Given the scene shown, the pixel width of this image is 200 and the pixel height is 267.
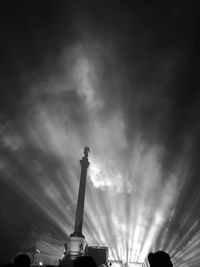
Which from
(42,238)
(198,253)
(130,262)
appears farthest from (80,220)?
(42,238)

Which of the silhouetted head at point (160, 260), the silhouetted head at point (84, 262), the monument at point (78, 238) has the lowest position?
the silhouetted head at point (84, 262)

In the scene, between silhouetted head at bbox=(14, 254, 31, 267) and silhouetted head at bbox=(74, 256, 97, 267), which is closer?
silhouetted head at bbox=(74, 256, 97, 267)

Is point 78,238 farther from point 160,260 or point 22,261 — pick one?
point 160,260

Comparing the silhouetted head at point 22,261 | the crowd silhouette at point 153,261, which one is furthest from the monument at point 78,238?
the crowd silhouette at point 153,261

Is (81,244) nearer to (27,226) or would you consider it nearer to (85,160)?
(85,160)

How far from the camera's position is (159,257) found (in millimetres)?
4949

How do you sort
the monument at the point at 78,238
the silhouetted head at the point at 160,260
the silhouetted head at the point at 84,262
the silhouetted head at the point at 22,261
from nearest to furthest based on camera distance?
1. the silhouetted head at the point at 84,262
2. the silhouetted head at the point at 160,260
3. the silhouetted head at the point at 22,261
4. the monument at the point at 78,238

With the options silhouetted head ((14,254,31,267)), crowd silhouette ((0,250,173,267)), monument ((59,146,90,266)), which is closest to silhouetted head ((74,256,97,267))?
crowd silhouette ((0,250,173,267))

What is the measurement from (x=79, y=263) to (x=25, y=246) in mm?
95636

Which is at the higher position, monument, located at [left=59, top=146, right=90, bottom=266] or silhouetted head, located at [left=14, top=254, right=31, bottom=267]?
monument, located at [left=59, top=146, right=90, bottom=266]

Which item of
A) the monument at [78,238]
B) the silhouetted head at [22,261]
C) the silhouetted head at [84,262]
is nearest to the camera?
the silhouetted head at [84,262]

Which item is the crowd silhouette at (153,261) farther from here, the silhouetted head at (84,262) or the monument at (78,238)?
the monument at (78,238)

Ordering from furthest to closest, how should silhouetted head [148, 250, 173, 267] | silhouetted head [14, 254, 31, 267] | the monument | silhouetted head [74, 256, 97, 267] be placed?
the monument < silhouetted head [14, 254, 31, 267] < silhouetted head [148, 250, 173, 267] < silhouetted head [74, 256, 97, 267]

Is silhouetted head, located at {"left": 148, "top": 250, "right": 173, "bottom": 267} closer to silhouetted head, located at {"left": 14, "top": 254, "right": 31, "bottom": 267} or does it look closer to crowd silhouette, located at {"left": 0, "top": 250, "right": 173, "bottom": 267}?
crowd silhouette, located at {"left": 0, "top": 250, "right": 173, "bottom": 267}
